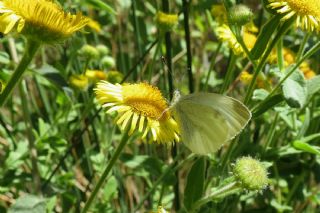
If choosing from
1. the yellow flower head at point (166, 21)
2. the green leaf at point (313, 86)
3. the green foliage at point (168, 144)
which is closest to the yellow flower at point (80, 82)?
the green foliage at point (168, 144)

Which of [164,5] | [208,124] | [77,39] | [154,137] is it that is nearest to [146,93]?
[154,137]

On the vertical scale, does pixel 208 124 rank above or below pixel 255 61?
below

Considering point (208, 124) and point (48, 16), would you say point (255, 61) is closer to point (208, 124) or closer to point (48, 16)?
point (208, 124)

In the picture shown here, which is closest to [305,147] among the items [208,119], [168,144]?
[208,119]

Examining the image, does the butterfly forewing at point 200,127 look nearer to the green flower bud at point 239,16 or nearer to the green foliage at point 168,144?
the green foliage at point 168,144

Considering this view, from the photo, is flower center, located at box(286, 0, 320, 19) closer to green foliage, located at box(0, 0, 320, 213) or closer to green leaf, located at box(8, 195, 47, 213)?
green foliage, located at box(0, 0, 320, 213)
